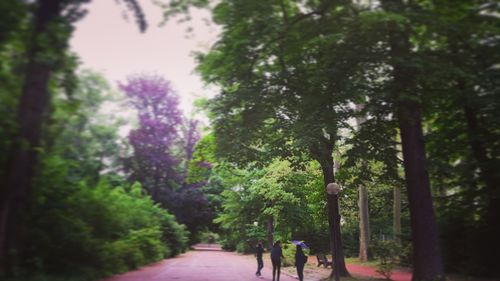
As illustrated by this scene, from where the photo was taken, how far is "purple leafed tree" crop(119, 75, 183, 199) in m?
31.9

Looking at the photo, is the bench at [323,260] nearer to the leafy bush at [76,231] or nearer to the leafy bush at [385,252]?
the leafy bush at [385,252]

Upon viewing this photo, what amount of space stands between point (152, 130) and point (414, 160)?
22814 millimetres

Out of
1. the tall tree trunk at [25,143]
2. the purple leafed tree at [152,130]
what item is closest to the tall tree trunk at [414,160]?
the tall tree trunk at [25,143]

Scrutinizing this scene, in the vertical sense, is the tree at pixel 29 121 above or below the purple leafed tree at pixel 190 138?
below

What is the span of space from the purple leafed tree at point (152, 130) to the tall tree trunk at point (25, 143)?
20.1 metres

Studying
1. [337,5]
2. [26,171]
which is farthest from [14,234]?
[337,5]

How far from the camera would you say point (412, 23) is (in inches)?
450

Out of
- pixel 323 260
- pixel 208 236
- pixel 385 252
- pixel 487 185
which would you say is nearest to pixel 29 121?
pixel 487 185

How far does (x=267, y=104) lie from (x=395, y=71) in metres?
4.24

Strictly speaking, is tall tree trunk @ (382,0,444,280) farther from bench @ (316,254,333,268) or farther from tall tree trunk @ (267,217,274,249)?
tall tree trunk @ (267,217,274,249)

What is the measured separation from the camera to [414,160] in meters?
13.6

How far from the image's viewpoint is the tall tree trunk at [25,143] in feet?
30.9

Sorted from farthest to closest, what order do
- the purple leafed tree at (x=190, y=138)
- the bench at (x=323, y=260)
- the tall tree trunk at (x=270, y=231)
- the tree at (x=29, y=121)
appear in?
1. the purple leafed tree at (x=190, y=138)
2. the tall tree trunk at (x=270, y=231)
3. the bench at (x=323, y=260)
4. the tree at (x=29, y=121)

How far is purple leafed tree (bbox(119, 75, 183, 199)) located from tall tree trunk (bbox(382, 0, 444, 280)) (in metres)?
21.0
